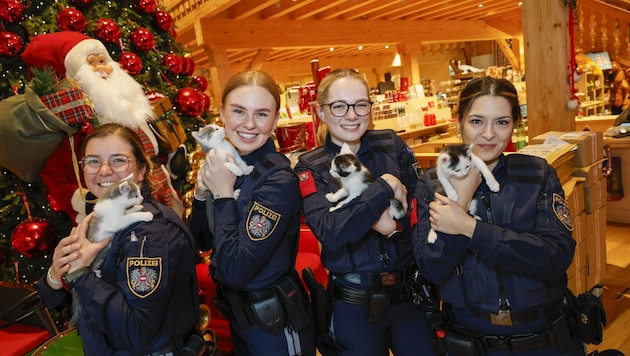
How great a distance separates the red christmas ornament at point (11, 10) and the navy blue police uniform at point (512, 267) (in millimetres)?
2560

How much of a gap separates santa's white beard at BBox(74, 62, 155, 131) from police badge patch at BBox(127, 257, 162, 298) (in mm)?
1354

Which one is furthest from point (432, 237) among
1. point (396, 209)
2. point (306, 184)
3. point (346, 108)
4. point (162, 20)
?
point (162, 20)

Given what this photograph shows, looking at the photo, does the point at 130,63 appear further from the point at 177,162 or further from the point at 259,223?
the point at 259,223

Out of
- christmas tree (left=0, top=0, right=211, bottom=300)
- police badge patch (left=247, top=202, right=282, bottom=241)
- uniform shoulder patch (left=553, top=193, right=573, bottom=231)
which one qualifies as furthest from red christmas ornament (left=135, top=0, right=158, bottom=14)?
uniform shoulder patch (left=553, top=193, right=573, bottom=231)

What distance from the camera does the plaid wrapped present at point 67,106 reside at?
2.20 m

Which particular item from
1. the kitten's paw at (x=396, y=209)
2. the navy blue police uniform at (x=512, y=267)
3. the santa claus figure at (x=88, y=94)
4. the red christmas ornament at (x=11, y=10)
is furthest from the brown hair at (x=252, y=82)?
the red christmas ornament at (x=11, y=10)

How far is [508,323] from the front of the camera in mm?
1424

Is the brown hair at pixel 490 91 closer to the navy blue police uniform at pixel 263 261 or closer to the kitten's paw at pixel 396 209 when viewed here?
the kitten's paw at pixel 396 209

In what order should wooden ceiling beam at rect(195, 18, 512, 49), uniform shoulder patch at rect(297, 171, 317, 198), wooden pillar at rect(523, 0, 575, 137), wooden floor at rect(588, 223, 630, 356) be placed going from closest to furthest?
uniform shoulder patch at rect(297, 171, 317, 198) < wooden floor at rect(588, 223, 630, 356) < wooden pillar at rect(523, 0, 575, 137) < wooden ceiling beam at rect(195, 18, 512, 49)

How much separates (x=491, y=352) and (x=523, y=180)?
574 mm

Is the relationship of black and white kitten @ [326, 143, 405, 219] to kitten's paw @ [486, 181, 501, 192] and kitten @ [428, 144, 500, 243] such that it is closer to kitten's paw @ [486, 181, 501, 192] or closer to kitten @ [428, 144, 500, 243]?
kitten @ [428, 144, 500, 243]

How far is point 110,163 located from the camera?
1.56m

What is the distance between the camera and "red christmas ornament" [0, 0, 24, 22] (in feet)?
8.27

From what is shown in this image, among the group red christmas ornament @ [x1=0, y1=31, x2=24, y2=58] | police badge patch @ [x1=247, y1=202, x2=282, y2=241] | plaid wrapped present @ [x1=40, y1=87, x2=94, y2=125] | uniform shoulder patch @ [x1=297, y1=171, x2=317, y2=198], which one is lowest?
police badge patch @ [x1=247, y1=202, x2=282, y2=241]
